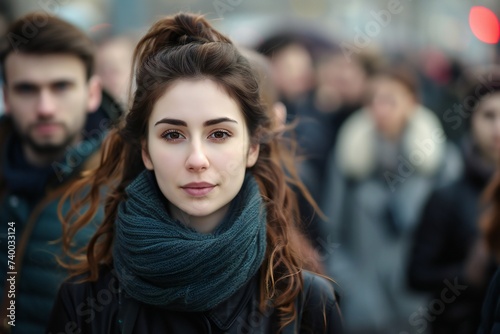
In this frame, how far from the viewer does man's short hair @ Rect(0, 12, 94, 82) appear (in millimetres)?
A: 3594

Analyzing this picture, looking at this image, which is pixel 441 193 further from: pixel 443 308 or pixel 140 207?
pixel 140 207

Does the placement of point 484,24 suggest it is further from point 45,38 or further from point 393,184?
point 45,38

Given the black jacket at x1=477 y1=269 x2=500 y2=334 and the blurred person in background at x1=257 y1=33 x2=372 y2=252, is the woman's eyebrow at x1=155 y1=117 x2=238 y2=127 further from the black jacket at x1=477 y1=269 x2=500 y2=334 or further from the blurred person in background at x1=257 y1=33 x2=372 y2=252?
the blurred person in background at x1=257 y1=33 x2=372 y2=252

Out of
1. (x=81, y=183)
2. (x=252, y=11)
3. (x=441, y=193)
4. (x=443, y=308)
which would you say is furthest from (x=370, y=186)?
(x=252, y=11)

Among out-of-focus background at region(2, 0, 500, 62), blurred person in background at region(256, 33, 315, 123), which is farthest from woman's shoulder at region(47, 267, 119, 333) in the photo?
out-of-focus background at region(2, 0, 500, 62)

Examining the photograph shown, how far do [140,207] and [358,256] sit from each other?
3078 mm

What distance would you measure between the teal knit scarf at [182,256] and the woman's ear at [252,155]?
18 cm

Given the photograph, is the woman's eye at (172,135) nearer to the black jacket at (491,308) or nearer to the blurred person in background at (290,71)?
the black jacket at (491,308)

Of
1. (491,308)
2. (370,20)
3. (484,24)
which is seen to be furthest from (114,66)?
(484,24)

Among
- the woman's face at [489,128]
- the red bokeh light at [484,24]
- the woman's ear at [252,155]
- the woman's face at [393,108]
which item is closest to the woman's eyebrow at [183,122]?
the woman's ear at [252,155]

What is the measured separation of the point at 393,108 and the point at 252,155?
3.53 m

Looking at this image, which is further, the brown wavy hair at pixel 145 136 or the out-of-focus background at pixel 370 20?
the out-of-focus background at pixel 370 20

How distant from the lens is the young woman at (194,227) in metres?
2.54

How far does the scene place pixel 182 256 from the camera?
2500 mm
